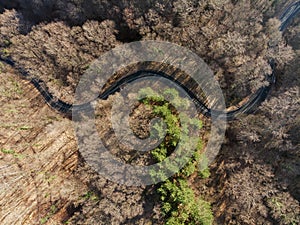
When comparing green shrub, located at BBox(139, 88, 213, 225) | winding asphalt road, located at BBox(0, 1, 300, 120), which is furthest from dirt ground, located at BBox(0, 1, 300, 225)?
green shrub, located at BBox(139, 88, 213, 225)

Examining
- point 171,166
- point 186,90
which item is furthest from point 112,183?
point 186,90

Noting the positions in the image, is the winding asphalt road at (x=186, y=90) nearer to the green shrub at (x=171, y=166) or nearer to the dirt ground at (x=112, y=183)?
the dirt ground at (x=112, y=183)

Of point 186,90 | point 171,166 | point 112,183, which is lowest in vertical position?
point 112,183

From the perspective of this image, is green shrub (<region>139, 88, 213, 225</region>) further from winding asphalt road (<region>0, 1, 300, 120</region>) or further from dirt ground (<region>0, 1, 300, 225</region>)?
winding asphalt road (<region>0, 1, 300, 120</region>)

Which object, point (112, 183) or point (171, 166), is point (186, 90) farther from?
point (112, 183)

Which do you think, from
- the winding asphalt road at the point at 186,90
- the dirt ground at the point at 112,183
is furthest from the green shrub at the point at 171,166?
the winding asphalt road at the point at 186,90
